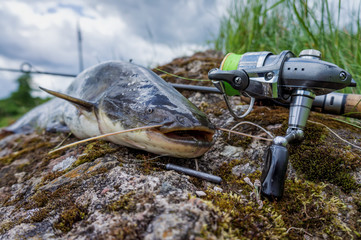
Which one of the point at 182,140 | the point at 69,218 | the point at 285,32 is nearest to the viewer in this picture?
the point at 69,218

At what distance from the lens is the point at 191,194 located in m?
1.32

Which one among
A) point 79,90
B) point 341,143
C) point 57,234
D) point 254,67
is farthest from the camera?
point 79,90

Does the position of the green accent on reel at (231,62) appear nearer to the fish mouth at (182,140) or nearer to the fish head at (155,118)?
the fish head at (155,118)

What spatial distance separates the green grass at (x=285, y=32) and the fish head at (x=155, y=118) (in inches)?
74.6

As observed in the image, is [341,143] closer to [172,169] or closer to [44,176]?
[172,169]

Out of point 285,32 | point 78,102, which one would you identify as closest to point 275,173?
point 78,102

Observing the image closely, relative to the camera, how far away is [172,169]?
1573 millimetres

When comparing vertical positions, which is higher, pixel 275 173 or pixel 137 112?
pixel 137 112

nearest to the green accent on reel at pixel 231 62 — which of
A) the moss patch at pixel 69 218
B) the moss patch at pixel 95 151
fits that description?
the moss patch at pixel 95 151

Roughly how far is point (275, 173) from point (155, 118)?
0.78 meters

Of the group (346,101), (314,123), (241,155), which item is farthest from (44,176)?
(346,101)

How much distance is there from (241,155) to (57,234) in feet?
4.17

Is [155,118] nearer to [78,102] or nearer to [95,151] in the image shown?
[95,151]

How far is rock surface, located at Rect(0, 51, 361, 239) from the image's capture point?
1104 mm
